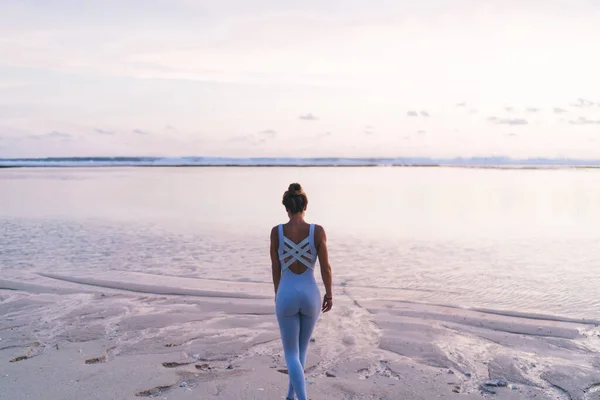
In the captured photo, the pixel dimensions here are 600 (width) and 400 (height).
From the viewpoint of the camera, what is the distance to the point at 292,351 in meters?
5.77

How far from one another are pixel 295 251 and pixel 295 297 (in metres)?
0.48

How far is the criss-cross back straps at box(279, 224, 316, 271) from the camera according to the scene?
5641mm

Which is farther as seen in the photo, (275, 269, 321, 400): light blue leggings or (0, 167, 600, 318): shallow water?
(0, 167, 600, 318): shallow water

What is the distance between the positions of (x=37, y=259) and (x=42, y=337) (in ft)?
22.7

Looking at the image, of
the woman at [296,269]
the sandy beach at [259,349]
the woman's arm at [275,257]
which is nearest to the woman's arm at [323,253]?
the woman at [296,269]


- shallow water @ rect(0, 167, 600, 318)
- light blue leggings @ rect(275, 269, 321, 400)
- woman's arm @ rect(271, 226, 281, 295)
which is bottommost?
shallow water @ rect(0, 167, 600, 318)

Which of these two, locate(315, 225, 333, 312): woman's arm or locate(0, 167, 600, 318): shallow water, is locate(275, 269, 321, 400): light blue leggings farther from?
locate(0, 167, 600, 318): shallow water

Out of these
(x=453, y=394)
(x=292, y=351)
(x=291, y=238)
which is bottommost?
(x=453, y=394)

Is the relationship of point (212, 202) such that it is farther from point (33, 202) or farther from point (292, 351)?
point (292, 351)

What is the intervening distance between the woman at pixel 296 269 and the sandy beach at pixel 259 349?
936mm

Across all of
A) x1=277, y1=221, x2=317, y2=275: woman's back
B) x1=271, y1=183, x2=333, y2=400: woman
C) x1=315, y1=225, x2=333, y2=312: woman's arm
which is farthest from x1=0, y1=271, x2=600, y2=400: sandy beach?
x1=277, y1=221, x2=317, y2=275: woman's back

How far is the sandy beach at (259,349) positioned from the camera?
21.2ft

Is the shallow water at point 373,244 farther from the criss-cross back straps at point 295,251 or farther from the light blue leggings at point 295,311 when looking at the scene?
the criss-cross back straps at point 295,251

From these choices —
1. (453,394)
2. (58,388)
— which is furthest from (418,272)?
(58,388)
